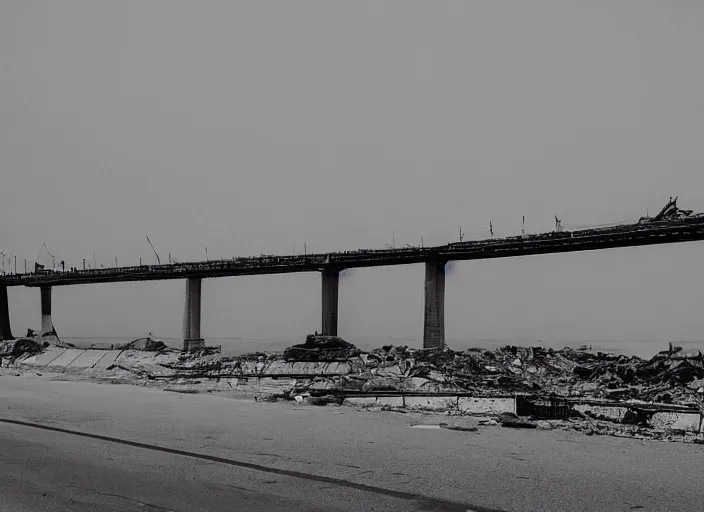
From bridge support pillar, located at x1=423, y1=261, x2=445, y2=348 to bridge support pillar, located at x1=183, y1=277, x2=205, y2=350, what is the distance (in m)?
27.0

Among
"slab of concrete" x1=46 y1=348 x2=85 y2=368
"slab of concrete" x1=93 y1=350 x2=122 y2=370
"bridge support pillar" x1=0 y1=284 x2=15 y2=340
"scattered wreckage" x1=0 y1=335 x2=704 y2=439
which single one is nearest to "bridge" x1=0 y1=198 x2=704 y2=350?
"bridge support pillar" x1=0 y1=284 x2=15 y2=340

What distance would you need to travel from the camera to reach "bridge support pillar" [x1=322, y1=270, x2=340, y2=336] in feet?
192

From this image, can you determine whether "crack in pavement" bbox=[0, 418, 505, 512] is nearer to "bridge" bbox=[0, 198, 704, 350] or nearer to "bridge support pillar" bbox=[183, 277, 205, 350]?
"bridge" bbox=[0, 198, 704, 350]

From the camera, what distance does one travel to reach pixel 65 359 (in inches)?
1703

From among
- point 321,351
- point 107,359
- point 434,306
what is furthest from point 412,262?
point 107,359

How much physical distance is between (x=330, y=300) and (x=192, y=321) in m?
17.9

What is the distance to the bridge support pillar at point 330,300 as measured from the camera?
58.5 m

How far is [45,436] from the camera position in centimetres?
1185

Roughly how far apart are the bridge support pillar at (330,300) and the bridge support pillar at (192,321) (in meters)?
16.5

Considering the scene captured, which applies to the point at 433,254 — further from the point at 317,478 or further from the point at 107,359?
the point at 317,478

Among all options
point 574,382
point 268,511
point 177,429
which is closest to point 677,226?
point 574,382

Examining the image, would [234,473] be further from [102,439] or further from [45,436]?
[45,436]

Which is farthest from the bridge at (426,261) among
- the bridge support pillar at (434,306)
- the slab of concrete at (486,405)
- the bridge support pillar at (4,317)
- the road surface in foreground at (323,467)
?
the road surface in foreground at (323,467)

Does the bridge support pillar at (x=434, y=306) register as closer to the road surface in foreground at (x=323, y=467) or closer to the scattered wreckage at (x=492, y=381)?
the scattered wreckage at (x=492, y=381)
